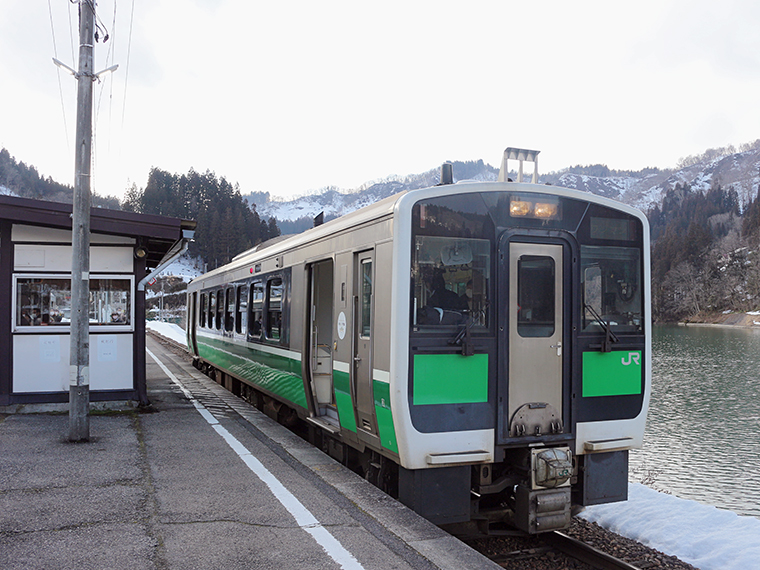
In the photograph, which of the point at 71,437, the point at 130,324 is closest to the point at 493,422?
the point at 71,437

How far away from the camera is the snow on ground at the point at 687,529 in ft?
20.2

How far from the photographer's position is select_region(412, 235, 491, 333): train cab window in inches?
210

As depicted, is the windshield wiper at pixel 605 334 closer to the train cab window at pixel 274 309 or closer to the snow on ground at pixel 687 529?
the snow on ground at pixel 687 529

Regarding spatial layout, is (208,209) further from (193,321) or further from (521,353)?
(521,353)

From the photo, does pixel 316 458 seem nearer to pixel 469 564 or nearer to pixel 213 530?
pixel 213 530

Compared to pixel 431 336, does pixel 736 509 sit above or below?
below

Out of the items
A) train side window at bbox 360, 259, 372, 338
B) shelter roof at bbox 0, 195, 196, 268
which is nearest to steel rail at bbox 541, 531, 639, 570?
train side window at bbox 360, 259, 372, 338

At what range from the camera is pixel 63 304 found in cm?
984

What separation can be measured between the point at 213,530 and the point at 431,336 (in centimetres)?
218

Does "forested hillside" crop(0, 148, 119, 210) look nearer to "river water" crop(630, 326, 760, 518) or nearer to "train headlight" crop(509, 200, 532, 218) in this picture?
"river water" crop(630, 326, 760, 518)

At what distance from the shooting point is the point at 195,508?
521 centimetres

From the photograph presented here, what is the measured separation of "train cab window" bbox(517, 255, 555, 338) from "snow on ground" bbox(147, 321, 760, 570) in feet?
9.11

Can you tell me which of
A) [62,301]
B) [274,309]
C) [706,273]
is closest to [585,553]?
[274,309]

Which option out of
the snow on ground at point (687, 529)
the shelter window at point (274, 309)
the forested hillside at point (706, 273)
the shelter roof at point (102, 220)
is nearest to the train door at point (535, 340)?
the snow on ground at point (687, 529)
